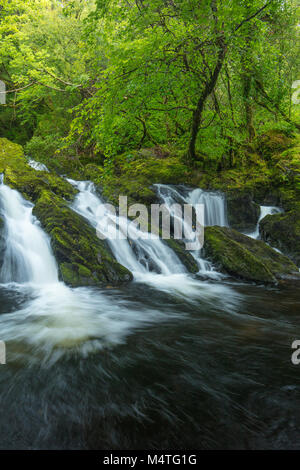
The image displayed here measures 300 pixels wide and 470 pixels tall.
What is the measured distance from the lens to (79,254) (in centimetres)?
536

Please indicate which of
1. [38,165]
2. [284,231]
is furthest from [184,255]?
[38,165]

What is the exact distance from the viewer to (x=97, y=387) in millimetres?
2160

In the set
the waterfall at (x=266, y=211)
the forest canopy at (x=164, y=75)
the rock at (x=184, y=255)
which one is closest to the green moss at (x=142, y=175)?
the forest canopy at (x=164, y=75)

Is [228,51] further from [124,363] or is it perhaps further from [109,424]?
[109,424]

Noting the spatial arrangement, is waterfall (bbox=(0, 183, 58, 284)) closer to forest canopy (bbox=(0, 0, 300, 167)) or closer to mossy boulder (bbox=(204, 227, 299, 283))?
forest canopy (bbox=(0, 0, 300, 167))

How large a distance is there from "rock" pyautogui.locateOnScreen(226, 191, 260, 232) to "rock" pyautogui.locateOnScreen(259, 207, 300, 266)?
0.48 metres

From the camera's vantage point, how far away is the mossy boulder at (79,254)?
203 inches

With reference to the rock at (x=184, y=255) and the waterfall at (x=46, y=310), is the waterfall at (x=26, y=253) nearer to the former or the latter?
the waterfall at (x=46, y=310)

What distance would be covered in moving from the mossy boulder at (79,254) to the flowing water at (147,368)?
390 millimetres

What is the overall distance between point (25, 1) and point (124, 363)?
47.6 ft

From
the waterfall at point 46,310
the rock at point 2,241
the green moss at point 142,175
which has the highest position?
the green moss at point 142,175

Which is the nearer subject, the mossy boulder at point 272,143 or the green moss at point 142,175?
the green moss at point 142,175
